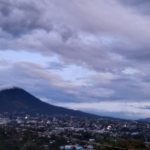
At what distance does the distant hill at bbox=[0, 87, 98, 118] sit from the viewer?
3562 centimetres

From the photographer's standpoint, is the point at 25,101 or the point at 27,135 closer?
the point at 27,135

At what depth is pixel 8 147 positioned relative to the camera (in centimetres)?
920

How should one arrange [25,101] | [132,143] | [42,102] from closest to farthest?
1. [132,143]
2. [25,101]
3. [42,102]

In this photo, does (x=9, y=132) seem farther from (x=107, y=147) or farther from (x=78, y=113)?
(x=78, y=113)

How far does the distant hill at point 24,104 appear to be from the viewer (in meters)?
35.6

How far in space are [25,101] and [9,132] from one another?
95.0ft

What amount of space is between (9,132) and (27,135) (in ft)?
4.61

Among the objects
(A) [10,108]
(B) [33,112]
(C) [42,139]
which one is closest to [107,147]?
(C) [42,139]

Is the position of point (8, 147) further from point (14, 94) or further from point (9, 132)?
point (14, 94)

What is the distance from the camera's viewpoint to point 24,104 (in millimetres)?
38906

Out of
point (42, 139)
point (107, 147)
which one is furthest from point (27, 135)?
point (107, 147)

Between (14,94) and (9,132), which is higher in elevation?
(14,94)

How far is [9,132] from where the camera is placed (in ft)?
38.6

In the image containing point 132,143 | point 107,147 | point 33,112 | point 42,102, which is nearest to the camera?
Result: point 107,147
